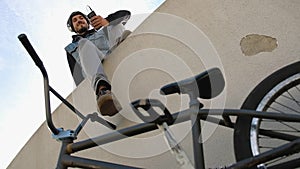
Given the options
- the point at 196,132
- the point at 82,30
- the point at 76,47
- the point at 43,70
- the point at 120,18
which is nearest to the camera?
the point at 196,132

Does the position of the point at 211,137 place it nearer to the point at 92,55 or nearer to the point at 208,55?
the point at 208,55

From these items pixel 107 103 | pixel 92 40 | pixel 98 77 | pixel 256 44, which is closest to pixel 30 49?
pixel 107 103

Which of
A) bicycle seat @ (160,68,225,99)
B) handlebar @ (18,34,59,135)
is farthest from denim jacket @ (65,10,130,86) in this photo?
bicycle seat @ (160,68,225,99)

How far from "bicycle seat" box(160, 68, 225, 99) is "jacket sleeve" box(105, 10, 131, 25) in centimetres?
133

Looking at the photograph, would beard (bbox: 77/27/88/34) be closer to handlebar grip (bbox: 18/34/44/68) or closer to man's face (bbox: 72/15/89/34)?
man's face (bbox: 72/15/89/34)

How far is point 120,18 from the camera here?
102 inches

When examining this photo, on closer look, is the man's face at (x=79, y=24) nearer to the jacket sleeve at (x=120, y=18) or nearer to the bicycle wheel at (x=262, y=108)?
the jacket sleeve at (x=120, y=18)

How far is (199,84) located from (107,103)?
0.57 meters

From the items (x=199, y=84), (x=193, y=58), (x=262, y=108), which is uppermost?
(x=193, y=58)

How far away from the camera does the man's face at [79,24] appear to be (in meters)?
2.45

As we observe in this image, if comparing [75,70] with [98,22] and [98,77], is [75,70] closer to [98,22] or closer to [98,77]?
[98,22]

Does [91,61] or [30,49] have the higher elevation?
[91,61]

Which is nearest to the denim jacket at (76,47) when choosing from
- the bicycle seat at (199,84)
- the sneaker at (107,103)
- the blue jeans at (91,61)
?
the blue jeans at (91,61)

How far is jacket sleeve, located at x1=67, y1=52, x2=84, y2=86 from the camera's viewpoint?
2408 mm
